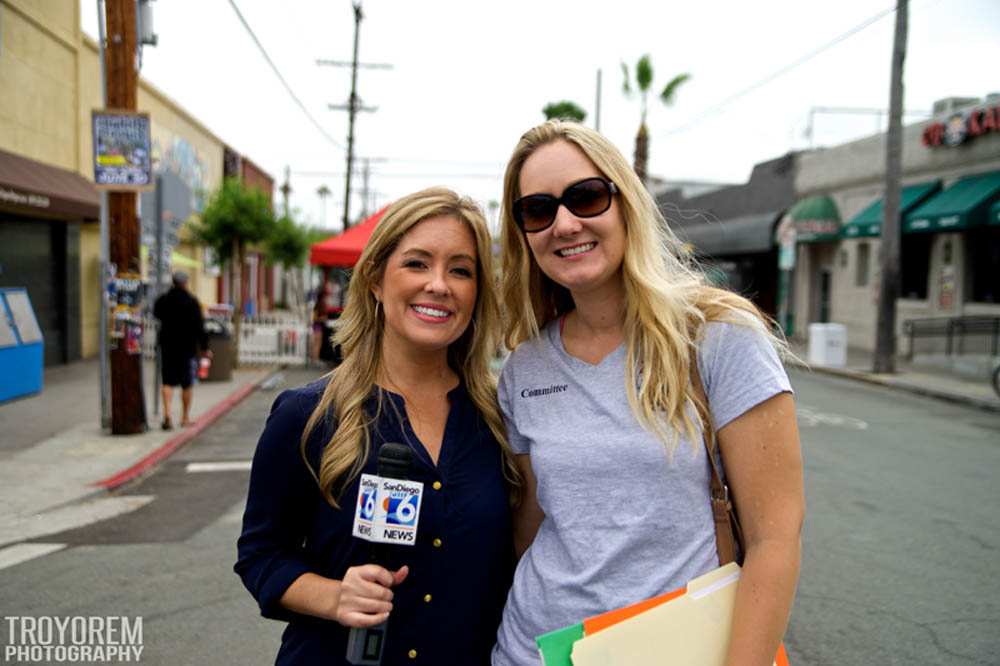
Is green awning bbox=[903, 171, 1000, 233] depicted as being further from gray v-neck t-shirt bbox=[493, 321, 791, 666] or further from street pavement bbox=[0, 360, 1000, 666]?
gray v-neck t-shirt bbox=[493, 321, 791, 666]

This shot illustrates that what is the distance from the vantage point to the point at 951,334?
1858 centimetres

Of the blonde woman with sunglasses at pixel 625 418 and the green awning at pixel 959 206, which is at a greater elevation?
the green awning at pixel 959 206

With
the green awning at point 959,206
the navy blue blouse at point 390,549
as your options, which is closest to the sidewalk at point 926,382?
the green awning at point 959,206

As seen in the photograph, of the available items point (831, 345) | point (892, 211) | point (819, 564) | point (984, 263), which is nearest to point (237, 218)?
point (831, 345)

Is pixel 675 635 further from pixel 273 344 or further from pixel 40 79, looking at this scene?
pixel 273 344

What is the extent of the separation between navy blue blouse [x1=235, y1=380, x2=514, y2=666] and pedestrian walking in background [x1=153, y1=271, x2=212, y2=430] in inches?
355

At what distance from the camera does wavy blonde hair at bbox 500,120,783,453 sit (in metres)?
1.71

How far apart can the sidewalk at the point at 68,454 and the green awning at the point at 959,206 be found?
1561 centimetres

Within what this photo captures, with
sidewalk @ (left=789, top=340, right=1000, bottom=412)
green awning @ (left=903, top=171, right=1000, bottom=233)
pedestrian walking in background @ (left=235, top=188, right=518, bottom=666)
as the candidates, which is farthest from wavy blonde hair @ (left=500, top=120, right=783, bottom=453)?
green awning @ (left=903, top=171, right=1000, bottom=233)

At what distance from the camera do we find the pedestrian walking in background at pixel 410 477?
188cm

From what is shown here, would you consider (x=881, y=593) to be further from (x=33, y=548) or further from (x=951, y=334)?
(x=951, y=334)

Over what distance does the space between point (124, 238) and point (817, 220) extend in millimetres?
20728

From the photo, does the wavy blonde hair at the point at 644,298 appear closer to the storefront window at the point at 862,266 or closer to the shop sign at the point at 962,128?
the shop sign at the point at 962,128

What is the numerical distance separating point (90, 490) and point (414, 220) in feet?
21.5
